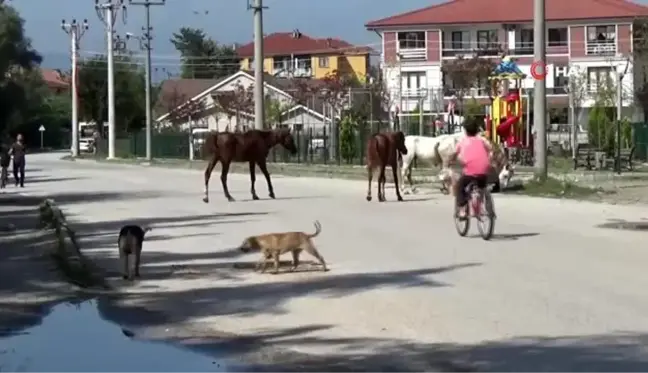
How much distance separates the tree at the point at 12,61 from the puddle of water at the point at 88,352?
164ft

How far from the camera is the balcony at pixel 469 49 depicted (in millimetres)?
81062

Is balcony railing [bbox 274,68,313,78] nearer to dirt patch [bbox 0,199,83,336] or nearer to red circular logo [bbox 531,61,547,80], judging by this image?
red circular logo [bbox 531,61,547,80]

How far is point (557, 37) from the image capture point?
275ft

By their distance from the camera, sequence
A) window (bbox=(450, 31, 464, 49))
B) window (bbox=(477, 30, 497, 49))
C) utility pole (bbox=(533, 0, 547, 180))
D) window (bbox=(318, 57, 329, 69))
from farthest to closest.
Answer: window (bbox=(318, 57, 329, 69))
window (bbox=(450, 31, 464, 49))
window (bbox=(477, 30, 497, 49))
utility pole (bbox=(533, 0, 547, 180))

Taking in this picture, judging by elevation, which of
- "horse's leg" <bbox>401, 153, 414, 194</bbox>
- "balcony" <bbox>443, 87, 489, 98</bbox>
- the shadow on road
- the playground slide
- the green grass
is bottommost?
the shadow on road

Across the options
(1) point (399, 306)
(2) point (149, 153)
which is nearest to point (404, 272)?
(1) point (399, 306)

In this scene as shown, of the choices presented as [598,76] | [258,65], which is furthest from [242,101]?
[258,65]

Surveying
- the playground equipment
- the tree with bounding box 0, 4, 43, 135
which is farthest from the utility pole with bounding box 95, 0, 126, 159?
the playground equipment

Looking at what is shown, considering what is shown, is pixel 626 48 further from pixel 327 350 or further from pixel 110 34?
pixel 327 350

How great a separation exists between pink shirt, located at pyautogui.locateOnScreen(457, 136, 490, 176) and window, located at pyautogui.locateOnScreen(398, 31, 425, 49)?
216 feet

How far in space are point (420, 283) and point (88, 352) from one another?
502 cm

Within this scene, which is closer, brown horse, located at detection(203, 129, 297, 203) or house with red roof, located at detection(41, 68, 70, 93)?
brown horse, located at detection(203, 129, 297, 203)

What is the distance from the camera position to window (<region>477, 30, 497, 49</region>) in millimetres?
83750

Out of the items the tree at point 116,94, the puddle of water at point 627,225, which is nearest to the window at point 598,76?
the tree at point 116,94
